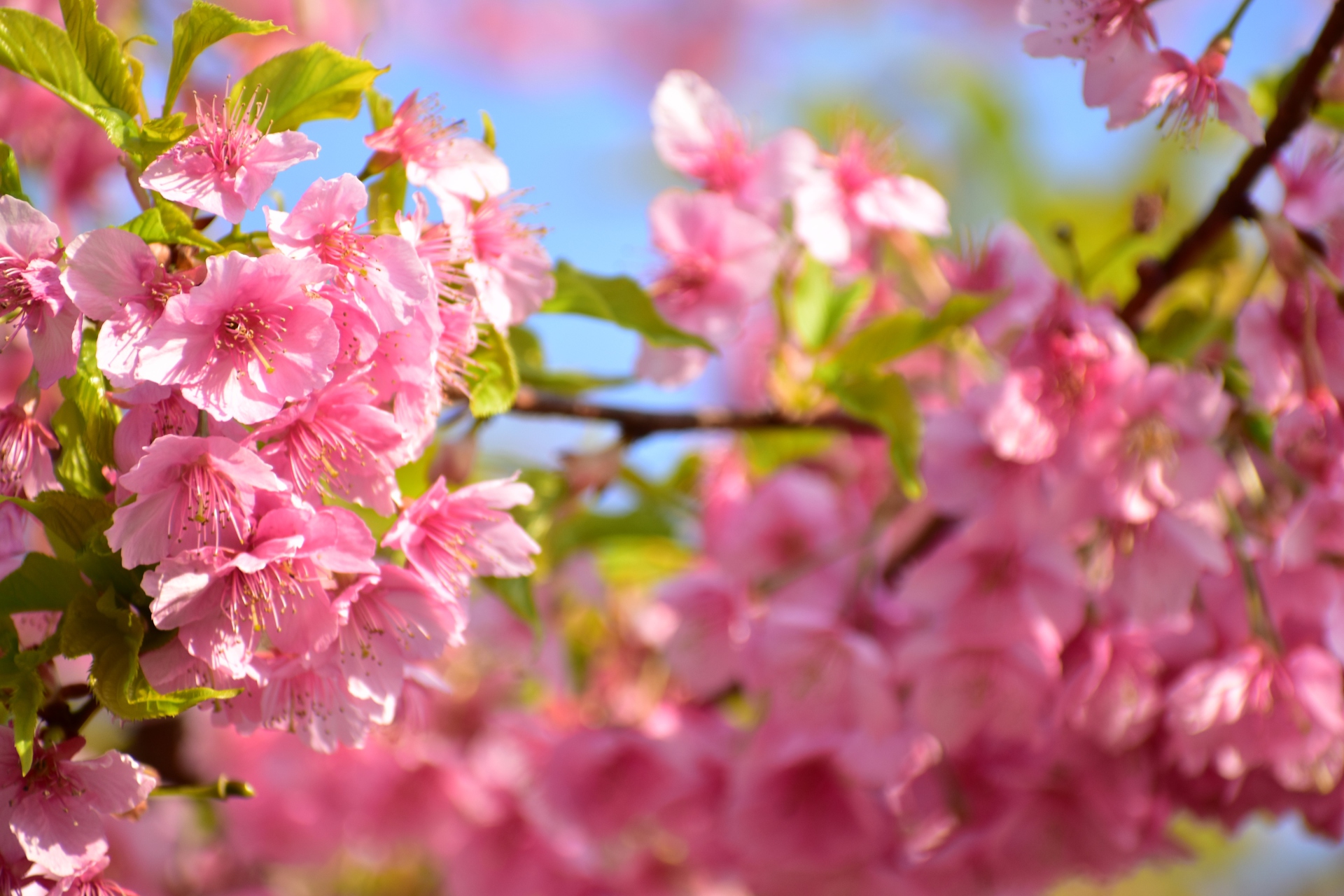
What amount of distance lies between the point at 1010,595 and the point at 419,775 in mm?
1165

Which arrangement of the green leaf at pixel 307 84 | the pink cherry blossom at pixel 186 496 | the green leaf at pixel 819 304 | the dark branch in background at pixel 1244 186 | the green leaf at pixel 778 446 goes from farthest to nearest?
the green leaf at pixel 778 446, the green leaf at pixel 819 304, the dark branch in background at pixel 1244 186, the green leaf at pixel 307 84, the pink cherry blossom at pixel 186 496

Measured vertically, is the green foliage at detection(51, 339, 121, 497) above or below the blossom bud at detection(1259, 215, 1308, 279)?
below

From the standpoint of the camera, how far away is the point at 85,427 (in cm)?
80

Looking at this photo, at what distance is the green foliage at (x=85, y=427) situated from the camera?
0.78 meters

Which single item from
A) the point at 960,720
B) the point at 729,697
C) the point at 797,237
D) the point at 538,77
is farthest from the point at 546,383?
the point at 538,77

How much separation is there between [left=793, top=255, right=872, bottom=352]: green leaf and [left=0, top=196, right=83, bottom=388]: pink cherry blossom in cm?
89

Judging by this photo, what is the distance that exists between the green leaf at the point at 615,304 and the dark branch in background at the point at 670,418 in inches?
6.6

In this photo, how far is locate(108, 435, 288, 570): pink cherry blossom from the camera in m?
0.75

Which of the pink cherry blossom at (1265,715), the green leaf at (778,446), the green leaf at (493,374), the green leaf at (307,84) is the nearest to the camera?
the green leaf at (307,84)

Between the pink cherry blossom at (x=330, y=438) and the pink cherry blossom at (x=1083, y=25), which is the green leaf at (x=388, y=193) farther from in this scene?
the pink cherry blossom at (x=1083, y=25)

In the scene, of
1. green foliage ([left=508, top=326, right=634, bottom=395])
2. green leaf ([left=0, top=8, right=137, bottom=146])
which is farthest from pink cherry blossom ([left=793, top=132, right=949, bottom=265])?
green leaf ([left=0, top=8, right=137, bottom=146])

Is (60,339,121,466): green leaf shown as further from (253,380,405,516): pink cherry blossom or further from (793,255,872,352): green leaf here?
(793,255,872,352): green leaf

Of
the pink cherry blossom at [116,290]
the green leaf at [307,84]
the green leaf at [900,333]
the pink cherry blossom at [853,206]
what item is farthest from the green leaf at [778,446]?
the pink cherry blossom at [116,290]

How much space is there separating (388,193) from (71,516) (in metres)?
0.36
